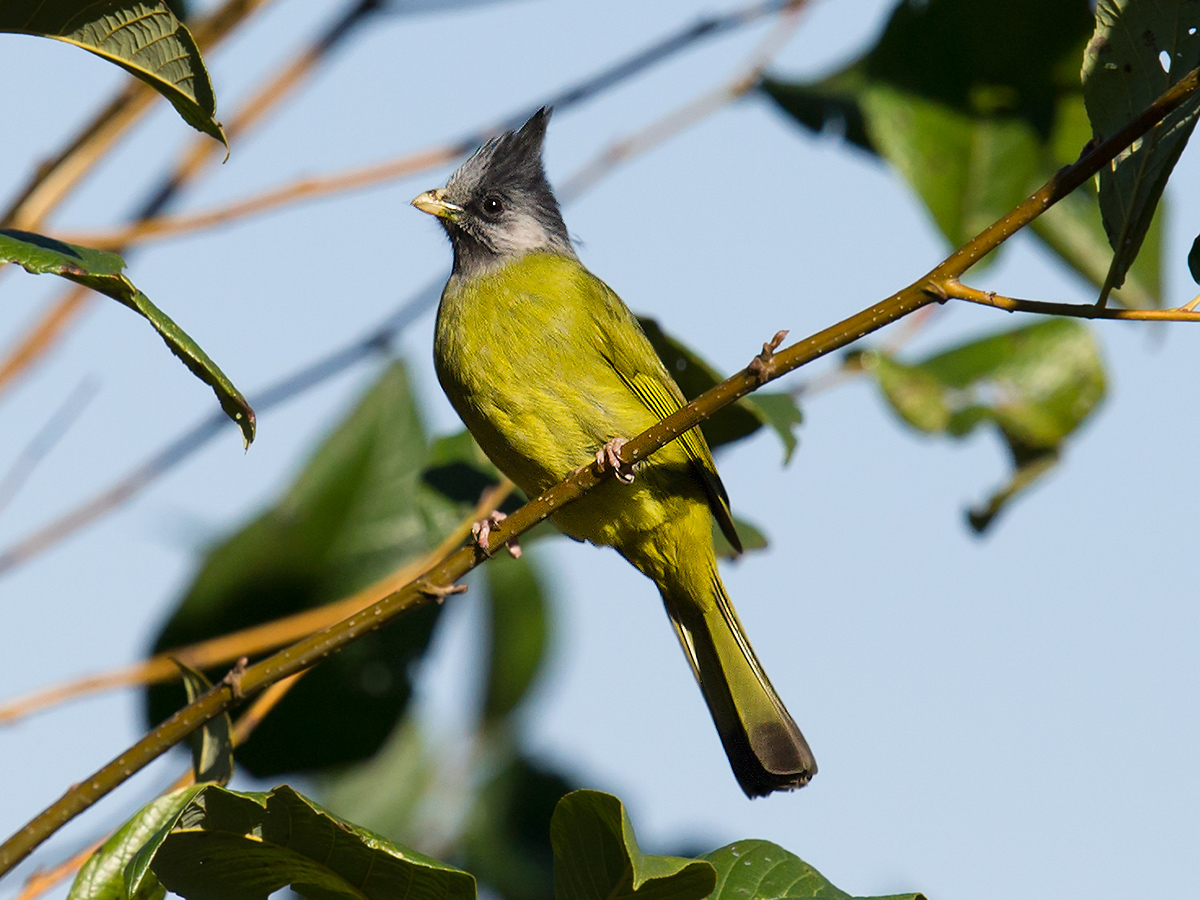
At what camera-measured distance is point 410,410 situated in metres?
3.23

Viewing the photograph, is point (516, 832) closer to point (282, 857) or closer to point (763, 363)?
point (282, 857)

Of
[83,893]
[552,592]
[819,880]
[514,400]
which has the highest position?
[514,400]

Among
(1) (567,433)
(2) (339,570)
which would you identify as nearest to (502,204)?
(1) (567,433)

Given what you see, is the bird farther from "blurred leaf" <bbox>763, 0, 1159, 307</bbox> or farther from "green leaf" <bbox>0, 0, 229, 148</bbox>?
"green leaf" <bbox>0, 0, 229, 148</bbox>

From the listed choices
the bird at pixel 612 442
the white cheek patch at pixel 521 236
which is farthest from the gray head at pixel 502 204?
the bird at pixel 612 442

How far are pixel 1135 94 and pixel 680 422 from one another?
29.8 inches

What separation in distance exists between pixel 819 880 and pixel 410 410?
5.86 ft

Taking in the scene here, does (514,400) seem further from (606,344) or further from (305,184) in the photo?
(305,184)

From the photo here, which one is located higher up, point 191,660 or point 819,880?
point 191,660

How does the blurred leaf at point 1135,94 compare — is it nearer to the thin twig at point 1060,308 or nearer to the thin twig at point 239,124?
the thin twig at point 1060,308

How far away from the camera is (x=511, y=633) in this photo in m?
3.23

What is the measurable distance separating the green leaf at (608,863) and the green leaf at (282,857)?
175 millimetres

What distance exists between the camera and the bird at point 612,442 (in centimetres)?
316

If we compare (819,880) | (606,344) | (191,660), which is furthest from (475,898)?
(606,344)
